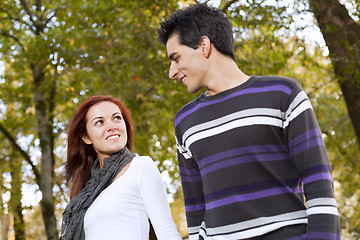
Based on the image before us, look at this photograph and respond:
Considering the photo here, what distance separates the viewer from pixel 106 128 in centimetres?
383

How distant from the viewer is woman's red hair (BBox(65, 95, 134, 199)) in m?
4.06

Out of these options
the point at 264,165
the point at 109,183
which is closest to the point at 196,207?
the point at 264,165

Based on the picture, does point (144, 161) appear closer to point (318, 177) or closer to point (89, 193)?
point (89, 193)

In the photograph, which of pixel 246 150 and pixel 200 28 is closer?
pixel 246 150

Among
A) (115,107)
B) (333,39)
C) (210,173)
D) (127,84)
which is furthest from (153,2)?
(210,173)

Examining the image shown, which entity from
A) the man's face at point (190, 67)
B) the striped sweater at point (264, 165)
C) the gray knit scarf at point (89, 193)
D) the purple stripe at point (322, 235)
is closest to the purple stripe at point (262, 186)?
the striped sweater at point (264, 165)

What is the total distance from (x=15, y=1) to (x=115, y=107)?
8.94 m

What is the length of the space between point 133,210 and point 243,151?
1.34 m

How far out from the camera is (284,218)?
2.31m

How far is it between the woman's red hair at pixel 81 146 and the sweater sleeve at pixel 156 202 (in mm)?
644

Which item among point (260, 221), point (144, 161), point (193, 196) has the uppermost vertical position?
point (144, 161)

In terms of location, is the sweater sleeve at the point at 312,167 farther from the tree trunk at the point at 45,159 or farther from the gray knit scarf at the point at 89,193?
the tree trunk at the point at 45,159

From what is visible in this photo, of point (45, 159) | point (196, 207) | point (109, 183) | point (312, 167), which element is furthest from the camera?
point (45, 159)

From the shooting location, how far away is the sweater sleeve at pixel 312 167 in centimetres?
213
